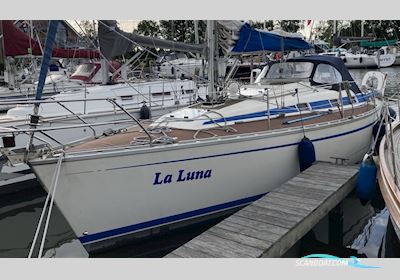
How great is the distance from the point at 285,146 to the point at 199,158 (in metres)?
1.62

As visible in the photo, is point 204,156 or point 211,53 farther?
point 211,53

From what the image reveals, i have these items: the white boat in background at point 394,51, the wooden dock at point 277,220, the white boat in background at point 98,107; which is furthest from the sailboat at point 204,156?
the white boat in background at point 394,51

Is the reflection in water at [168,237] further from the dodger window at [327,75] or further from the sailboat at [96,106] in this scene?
the dodger window at [327,75]

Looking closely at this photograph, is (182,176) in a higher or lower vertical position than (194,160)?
lower

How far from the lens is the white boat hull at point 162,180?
5.00m

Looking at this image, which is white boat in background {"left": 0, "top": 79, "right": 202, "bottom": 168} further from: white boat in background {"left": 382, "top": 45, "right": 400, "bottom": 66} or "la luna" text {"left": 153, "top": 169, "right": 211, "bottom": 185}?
white boat in background {"left": 382, "top": 45, "right": 400, "bottom": 66}

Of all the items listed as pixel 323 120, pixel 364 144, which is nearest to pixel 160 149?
pixel 323 120

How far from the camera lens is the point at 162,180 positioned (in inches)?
213

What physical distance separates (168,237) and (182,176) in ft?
3.21

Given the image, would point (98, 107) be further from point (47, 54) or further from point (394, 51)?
point (394, 51)

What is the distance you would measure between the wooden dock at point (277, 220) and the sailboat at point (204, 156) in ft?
1.84

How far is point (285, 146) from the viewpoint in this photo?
644cm

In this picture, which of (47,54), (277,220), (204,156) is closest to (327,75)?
(204,156)

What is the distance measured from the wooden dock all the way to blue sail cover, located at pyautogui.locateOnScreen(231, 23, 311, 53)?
2.50m
